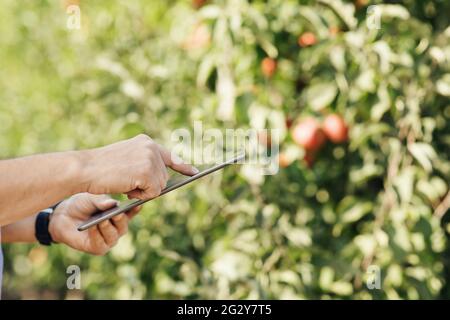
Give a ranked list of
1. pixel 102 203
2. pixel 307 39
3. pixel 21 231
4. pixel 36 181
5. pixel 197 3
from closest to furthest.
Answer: pixel 36 181 → pixel 102 203 → pixel 21 231 → pixel 307 39 → pixel 197 3

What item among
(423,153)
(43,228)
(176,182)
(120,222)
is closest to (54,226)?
(43,228)

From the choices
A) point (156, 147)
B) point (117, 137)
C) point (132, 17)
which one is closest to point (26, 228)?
point (156, 147)

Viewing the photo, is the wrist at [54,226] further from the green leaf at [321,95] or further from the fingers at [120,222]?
the green leaf at [321,95]

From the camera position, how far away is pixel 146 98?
1875 mm

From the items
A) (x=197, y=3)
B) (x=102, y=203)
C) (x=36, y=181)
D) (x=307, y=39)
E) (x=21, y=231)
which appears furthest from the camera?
(x=197, y=3)

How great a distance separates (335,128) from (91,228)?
0.76 metres

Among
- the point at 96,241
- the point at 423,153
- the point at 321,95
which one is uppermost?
the point at 321,95

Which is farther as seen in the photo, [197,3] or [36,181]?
[197,3]

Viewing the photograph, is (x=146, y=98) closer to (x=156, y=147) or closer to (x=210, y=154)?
(x=210, y=154)

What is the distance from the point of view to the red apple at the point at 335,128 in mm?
1768

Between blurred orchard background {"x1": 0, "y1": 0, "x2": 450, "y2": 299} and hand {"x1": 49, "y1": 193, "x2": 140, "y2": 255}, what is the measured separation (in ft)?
1.44

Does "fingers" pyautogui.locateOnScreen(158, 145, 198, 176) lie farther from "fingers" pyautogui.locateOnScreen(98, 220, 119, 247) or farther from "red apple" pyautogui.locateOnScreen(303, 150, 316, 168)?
"red apple" pyautogui.locateOnScreen(303, 150, 316, 168)

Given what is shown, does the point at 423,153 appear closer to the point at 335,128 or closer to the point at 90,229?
the point at 335,128

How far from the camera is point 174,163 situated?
38.8 inches
